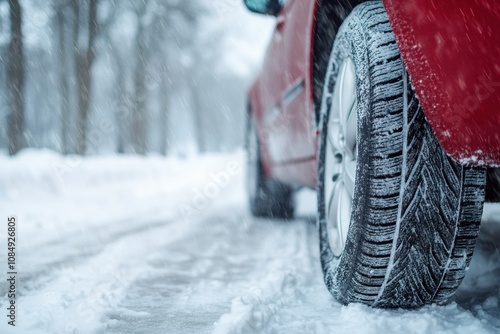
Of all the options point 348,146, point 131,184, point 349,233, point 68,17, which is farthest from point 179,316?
point 68,17

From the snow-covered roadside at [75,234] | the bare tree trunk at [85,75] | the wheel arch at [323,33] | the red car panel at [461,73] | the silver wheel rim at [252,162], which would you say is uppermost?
the bare tree trunk at [85,75]

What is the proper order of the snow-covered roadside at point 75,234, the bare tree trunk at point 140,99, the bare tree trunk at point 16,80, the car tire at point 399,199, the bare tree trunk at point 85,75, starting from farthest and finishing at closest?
the bare tree trunk at point 140,99 → the bare tree trunk at point 85,75 → the bare tree trunk at point 16,80 → the snow-covered roadside at point 75,234 → the car tire at point 399,199

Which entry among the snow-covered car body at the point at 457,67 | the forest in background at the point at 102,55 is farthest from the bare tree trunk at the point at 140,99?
the snow-covered car body at the point at 457,67

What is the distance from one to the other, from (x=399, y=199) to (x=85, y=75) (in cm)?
1228

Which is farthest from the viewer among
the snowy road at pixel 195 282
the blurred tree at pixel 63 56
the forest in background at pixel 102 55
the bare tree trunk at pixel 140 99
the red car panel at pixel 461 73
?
the bare tree trunk at pixel 140 99

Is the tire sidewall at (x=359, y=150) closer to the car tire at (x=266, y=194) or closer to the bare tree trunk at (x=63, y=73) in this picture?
the car tire at (x=266, y=194)

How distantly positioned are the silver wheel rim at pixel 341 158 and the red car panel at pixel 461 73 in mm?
386

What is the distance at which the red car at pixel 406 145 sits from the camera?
1085 millimetres

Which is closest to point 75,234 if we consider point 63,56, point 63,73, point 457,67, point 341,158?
point 341,158

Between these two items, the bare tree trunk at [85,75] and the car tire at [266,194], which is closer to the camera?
the car tire at [266,194]

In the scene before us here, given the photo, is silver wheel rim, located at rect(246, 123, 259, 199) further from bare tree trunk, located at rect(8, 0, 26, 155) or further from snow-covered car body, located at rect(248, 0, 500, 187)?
bare tree trunk, located at rect(8, 0, 26, 155)

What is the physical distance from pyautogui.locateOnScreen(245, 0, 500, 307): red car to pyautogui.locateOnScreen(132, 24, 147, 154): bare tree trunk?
15443 mm

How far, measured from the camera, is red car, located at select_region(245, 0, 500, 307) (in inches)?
42.7

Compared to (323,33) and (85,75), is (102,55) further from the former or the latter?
(323,33)
